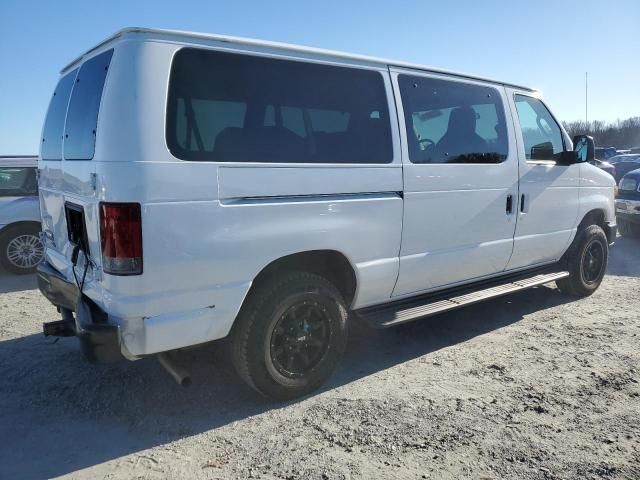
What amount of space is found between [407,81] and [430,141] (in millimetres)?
487

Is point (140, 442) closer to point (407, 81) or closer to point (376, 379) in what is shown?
point (376, 379)

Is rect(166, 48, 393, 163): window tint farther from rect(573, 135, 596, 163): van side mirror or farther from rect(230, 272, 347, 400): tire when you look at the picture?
rect(573, 135, 596, 163): van side mirror

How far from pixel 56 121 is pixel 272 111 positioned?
1.70 meters

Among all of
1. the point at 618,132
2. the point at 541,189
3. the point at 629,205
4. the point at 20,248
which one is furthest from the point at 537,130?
the point at 618,132

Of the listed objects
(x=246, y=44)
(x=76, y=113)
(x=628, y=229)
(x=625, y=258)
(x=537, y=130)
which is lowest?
(x=625, y=258)

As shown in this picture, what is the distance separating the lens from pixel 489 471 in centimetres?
273

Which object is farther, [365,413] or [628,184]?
[628,184]

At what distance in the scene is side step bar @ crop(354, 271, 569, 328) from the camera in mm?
3912

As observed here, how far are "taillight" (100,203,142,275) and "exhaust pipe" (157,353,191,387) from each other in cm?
66

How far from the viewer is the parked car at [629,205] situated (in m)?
9.53

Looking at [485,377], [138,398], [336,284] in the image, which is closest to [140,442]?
[138,398]

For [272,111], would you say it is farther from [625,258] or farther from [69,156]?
[625,258]

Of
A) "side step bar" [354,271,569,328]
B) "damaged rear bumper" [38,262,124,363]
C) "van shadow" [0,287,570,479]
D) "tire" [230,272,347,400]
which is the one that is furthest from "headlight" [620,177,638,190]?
"damaged rear bumper" [38,262,124,363]

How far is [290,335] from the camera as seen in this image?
349 centimetres
